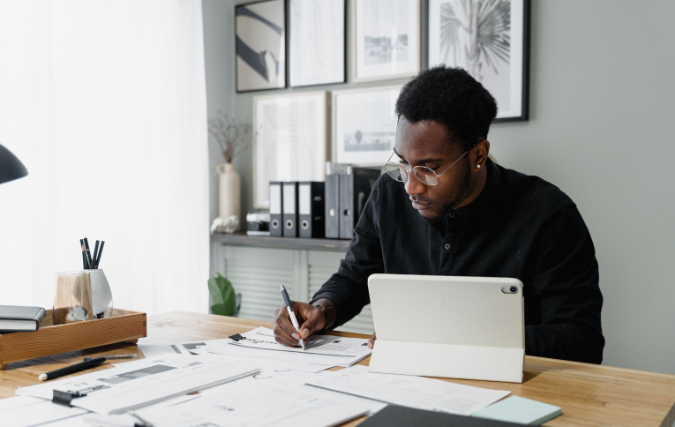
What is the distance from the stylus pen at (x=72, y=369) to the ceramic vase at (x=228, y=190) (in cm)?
212

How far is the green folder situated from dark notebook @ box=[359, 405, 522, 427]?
3 cm

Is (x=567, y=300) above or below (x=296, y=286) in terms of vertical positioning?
above

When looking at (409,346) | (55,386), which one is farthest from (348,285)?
(55,386)

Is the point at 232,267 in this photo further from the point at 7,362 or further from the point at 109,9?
the point at 7,362

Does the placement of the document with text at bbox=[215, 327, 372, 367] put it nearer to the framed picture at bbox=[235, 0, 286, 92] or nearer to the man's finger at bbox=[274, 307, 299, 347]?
the man's finger at bbox=[274, 307, 299, 347]

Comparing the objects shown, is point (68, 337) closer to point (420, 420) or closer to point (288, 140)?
point (420, 420)

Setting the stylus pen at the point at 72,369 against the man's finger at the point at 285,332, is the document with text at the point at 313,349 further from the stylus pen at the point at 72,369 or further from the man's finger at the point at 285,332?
the stylus pen at the point at 72,369

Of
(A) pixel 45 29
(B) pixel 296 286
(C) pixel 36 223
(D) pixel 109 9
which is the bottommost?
(B) pixel 296 286

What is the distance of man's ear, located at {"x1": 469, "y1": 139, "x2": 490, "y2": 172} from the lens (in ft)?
4.66

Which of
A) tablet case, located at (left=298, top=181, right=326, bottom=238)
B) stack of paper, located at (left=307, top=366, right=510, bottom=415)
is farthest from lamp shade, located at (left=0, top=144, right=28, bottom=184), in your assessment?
tablet case, located at (left=298, top=181, right=326, bottom=238)

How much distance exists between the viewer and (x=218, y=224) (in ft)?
10.3

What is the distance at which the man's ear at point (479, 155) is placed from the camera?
4.66 feet

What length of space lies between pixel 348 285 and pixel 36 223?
1393 millimetres

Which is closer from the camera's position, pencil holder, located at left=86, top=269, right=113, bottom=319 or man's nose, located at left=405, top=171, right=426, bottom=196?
pencil holder, located at left=86, top=269, right=113, bottom=319
